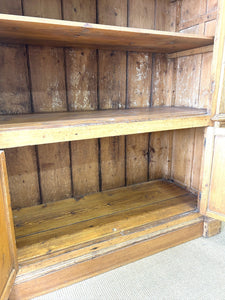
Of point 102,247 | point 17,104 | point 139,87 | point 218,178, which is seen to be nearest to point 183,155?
point 218,178

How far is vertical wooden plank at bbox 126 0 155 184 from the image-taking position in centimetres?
162

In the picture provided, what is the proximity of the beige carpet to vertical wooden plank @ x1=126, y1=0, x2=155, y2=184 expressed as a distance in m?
0.70

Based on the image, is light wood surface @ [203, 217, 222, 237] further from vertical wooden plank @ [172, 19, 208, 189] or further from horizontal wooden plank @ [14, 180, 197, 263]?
vertical wooden plank @ [172, 19, 208, 189]

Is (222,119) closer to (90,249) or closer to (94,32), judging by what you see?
(94,32)

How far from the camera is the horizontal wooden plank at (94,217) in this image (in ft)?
A: 4.00

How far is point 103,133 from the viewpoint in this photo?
3.63 feet

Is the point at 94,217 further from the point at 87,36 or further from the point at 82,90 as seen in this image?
the point at 87,36

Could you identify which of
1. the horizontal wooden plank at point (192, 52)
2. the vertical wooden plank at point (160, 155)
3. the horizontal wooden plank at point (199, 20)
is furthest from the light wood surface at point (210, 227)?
the horizontal wooden plank at point (199, 20)

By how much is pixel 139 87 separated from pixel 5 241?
1.35m

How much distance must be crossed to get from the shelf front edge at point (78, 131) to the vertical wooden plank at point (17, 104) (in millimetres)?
540

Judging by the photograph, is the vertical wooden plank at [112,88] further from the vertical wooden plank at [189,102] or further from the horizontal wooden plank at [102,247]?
the horizontal wooden plank at [102,247]

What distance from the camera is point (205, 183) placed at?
1.41 m

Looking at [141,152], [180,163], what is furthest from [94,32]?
[180,163]

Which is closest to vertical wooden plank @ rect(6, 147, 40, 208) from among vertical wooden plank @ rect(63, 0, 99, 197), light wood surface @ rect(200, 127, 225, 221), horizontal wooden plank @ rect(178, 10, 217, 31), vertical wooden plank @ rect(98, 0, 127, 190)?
vertical wooden plank @ rect(63, 0, 99, 197)
